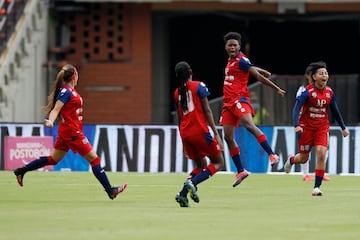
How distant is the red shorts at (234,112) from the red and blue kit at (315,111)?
1.27 meters

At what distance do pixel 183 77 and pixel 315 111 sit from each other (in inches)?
136

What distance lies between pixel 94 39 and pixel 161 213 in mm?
24414

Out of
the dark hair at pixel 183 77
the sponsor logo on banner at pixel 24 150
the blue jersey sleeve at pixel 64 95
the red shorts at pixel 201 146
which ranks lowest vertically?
the sponsor logo on banner at pixel 24 150

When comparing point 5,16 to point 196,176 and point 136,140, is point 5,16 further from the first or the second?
point 196,176

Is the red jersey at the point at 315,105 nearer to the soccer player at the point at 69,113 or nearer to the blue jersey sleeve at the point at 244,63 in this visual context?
the blue jersey sleeve at the point at 244,63

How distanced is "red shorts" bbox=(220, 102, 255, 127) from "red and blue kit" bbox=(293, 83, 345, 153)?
1275 millimetres

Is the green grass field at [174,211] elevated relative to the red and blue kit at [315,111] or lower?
lower

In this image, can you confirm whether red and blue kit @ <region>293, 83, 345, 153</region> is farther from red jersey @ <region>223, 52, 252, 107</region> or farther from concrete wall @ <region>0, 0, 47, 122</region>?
concrete wall @ <region>0, 0, 47, 122</region>

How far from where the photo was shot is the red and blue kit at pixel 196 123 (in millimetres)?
16141

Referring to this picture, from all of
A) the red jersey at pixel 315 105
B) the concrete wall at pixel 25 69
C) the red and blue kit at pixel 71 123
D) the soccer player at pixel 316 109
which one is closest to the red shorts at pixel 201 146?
the red and blue kit at pixel 71 123

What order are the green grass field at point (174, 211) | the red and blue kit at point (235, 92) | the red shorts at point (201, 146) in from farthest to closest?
the red and blue kit at point (235, 92), the red shorts at point (201, 146), the green grass field at point (174, 211)

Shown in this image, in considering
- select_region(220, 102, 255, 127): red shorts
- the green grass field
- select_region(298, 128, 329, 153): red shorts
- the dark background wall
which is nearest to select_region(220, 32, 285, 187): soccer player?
select_region(220, 102, 255, 127): red shorts

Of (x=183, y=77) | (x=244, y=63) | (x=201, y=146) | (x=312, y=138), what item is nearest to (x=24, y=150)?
(x=244, y=63)

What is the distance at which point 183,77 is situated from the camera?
630 inches
